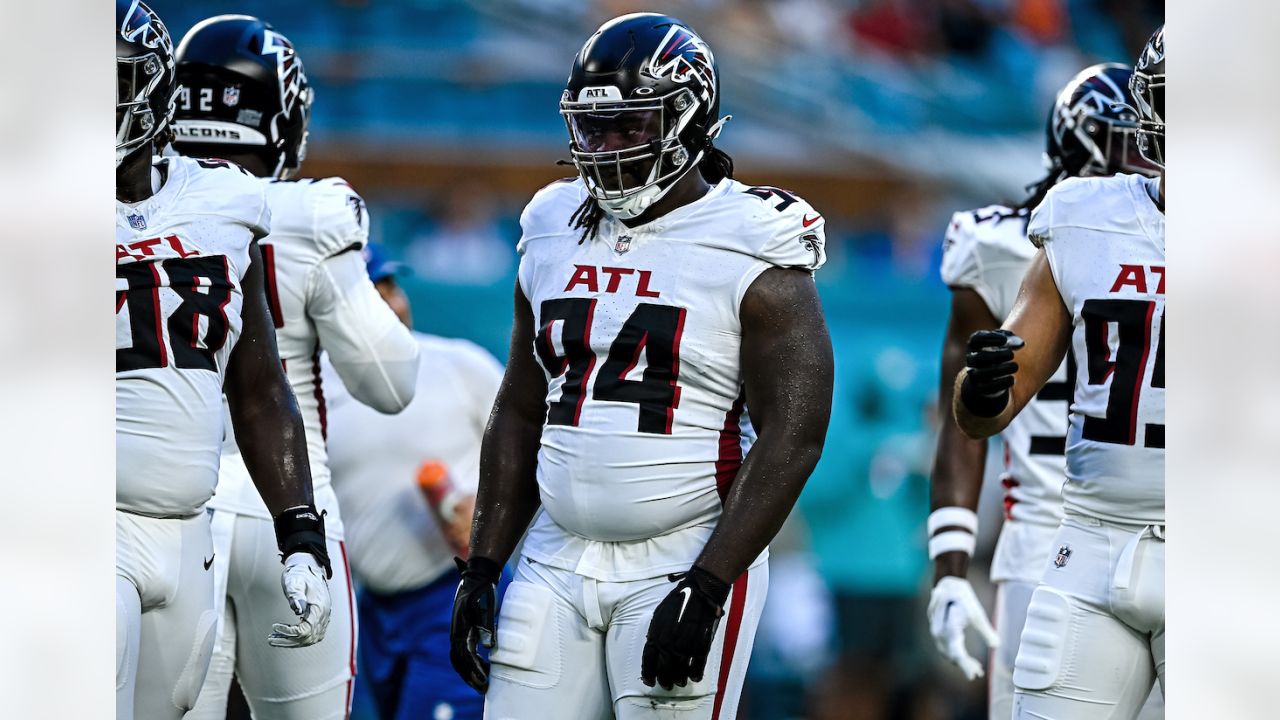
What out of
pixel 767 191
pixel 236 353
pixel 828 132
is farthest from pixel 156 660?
pixel 828 132

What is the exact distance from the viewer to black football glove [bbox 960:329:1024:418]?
3.15 metres

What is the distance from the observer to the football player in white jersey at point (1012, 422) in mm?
4652

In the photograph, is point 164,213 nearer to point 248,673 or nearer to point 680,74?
point 680,74

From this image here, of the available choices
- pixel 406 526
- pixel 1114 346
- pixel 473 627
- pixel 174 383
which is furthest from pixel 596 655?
pixel 406 526

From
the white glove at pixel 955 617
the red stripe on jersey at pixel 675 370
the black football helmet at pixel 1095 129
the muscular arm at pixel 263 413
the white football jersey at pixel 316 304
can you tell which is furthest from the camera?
the black football helmet at pixel 1095 129

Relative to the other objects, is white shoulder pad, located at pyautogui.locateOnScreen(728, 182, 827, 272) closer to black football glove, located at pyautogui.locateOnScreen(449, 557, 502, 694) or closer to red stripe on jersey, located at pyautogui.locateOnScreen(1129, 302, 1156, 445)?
red stripe on jersey, located at pyautogui.locateOnScreen(1129, 302, 1156, 445)

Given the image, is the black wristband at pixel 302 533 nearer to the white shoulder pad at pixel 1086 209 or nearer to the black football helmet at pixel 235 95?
the black football helmet at pixel 235 95

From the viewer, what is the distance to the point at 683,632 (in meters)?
3.02

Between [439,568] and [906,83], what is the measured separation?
758cm

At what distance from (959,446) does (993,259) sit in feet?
1.70

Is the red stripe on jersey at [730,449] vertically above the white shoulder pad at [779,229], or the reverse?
the white shoulder pad at [779,229]

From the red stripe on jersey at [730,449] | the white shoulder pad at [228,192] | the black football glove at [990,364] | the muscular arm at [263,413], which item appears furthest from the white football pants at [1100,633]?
the white shoulder pad at [228,192]

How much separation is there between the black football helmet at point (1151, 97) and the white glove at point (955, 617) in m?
1.41

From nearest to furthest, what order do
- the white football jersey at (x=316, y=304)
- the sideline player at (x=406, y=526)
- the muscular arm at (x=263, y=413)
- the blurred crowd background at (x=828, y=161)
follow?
the muscular arm at (x=263, y=413) < the white football jersey at (x=316, y=304) < the sideline player at (x=406, y=526) < the blurred crowd background at (x=828, y=161)
